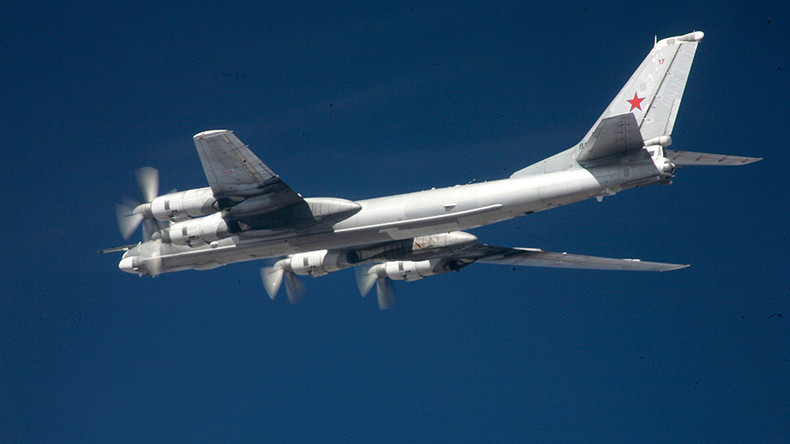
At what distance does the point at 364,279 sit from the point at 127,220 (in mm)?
8800

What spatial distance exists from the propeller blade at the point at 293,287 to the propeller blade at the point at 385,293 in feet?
9.21

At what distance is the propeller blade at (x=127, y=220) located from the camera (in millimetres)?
31094

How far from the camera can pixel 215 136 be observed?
26.8 metres

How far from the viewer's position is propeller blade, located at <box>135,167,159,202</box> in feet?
102

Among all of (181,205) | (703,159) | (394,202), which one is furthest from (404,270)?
(703,159)

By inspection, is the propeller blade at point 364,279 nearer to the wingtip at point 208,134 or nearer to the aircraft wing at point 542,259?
the aircraft wing at point 542,259

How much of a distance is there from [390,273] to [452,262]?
93.6 inches

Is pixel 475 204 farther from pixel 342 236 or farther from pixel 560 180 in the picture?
pixel 342 236

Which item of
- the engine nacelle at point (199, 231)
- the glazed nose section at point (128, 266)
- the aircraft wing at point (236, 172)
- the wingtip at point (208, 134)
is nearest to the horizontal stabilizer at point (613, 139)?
the aircraft wing at point (236, 172)

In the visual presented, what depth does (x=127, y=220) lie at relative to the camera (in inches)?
1229

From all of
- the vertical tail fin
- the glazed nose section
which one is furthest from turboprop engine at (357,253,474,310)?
the vertical tail fin

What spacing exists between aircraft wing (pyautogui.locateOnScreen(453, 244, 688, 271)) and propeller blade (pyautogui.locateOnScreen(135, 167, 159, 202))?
419 inches

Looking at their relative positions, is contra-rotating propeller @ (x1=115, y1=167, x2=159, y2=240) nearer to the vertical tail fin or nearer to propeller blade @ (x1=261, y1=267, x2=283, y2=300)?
propeller blade @ (x1=261, y1=267, x2=283, y2=300)

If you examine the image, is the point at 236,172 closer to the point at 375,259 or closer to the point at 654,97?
the point at 375,259
